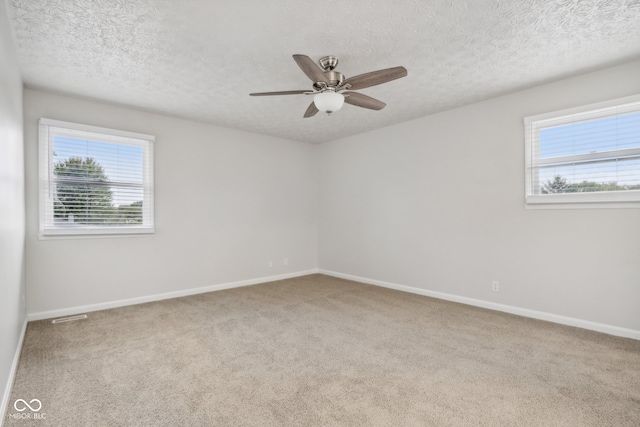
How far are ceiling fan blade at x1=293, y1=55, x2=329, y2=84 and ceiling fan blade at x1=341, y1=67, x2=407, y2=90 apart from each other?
0.23 metres

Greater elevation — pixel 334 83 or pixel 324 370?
pixel 334 83

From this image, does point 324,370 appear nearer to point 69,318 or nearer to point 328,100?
point 328,100

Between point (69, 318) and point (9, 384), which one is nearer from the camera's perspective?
point (9, 384)

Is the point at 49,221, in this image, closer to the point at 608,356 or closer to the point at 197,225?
the point at 197,225

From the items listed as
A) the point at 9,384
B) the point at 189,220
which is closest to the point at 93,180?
the point at 189,220

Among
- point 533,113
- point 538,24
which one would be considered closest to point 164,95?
point 538,24

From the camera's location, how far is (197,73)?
3.10m

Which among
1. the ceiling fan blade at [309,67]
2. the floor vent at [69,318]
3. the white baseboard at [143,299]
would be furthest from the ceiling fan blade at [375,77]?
the floor vent at [69,318]

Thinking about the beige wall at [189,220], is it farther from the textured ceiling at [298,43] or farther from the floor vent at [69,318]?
the textured ceiling at [298,43]

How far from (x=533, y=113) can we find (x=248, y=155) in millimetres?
4057

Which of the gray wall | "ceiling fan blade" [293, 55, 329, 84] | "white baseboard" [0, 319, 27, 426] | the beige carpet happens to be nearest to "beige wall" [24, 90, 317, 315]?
the beige carpet

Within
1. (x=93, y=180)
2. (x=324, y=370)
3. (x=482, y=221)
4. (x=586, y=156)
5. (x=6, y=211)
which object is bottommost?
(x=324, y=370)

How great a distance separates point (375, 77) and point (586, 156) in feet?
8.07

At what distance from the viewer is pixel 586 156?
10.5ft
